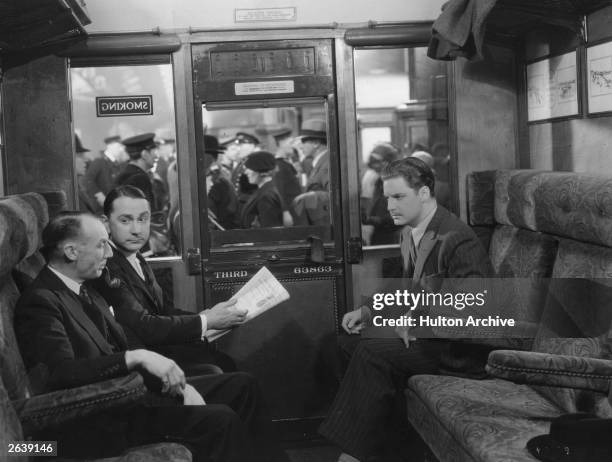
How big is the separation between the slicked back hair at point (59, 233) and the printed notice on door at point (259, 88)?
1821 millimetres

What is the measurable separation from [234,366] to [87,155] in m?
1.68

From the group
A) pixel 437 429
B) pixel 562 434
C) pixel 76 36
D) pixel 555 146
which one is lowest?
pixel 437 429

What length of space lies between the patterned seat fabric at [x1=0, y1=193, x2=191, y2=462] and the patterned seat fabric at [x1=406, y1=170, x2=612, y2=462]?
3.56 ft

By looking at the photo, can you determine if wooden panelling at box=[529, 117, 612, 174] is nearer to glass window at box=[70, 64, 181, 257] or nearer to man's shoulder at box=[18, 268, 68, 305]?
glass window at box=[70, 64, 181, 257]

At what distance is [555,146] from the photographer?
4.25 meters

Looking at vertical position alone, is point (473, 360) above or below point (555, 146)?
below

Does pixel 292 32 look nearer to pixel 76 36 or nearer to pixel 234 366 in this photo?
pixel 76 36

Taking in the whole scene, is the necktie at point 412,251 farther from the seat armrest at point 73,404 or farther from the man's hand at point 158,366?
the seat armrest at point 73,404

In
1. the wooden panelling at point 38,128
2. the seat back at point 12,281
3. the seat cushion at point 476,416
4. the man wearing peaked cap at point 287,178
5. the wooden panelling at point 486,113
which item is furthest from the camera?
the man wearing peaked cap at point 287,178

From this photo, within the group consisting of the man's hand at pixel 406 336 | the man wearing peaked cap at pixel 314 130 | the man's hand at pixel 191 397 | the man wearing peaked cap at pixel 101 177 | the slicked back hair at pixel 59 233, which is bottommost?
the man's hand at pixel 191 397

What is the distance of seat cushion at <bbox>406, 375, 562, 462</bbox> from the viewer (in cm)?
274

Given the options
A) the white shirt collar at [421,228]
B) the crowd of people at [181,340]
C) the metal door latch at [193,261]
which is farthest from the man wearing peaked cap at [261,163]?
the white shirt collar at [421,228]

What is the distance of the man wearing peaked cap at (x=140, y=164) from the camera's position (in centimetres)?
464

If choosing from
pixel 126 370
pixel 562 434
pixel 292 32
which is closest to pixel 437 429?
pixel 562 434
